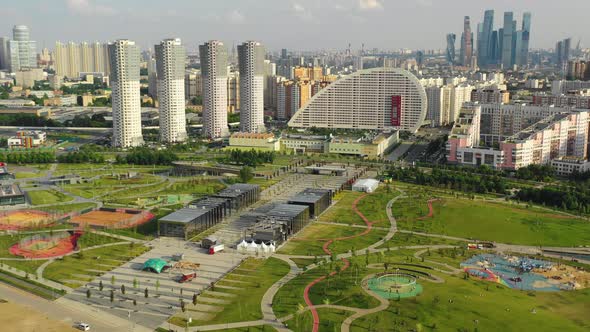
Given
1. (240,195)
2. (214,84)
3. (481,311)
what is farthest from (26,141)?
(481,311)

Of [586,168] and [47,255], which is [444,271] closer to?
[47,255]

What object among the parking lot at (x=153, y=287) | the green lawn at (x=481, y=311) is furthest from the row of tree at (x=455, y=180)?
the parking lot at (x=153, y=287)

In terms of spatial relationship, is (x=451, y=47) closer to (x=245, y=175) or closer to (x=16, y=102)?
(x=16, y=102)

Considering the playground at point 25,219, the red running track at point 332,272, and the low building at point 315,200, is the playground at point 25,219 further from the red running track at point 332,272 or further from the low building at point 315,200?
the red running track at point 332,272

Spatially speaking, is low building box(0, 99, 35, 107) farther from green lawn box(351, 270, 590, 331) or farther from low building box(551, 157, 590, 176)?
green lawn box(351, 270, 590, 331)

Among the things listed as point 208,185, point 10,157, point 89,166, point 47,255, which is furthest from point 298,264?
point 10,157

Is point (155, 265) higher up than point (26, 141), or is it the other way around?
point (26, 141)

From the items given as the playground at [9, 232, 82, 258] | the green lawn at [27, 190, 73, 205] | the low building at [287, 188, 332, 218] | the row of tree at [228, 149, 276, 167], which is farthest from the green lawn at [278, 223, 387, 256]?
the row of tree at [228, 149, 276, 167]
